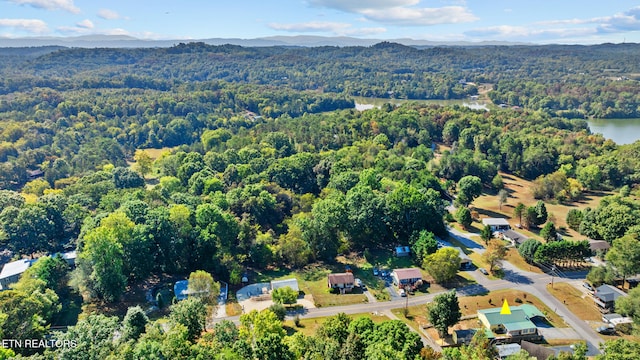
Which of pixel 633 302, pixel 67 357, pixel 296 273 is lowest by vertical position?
pixel 296 273

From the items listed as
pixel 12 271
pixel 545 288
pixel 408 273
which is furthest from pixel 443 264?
pixel 12 271

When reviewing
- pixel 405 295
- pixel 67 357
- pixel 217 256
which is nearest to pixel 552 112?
pixel 405 295

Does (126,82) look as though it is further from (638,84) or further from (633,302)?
(638,84)

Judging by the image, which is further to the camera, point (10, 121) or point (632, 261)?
point (10, 121)

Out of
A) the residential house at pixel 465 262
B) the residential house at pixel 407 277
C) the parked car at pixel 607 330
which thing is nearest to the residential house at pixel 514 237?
the residential house at pixel 465 262

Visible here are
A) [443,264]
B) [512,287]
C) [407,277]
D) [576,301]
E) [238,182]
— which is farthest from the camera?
[238,182]

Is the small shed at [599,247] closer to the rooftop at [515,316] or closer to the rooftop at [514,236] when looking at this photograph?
the rooftop at [514,236]

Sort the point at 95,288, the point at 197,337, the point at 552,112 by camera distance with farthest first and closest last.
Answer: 1. the point at 552,112
2. the point at 95,288
3. the point at 197,337

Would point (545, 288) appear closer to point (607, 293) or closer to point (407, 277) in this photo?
point (607, 293)
